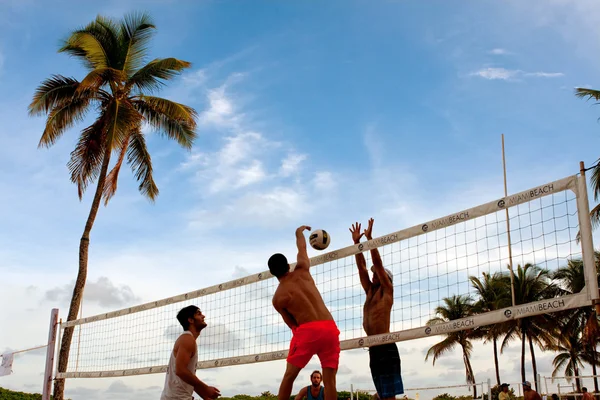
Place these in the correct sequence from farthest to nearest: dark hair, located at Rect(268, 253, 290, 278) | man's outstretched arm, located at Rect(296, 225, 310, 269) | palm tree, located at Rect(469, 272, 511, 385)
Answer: palm tree, located at Rect(469, 272, 511, 385), man's outstretched arm, located at Rect(296, 225, 310, 269), dark hair, located at Rect(268, 253, 290, 278)

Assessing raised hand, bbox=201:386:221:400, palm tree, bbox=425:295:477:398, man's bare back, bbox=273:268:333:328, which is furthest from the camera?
palm tree, bbox=425:295:477:398

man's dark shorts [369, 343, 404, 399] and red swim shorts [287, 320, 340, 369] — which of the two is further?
man's dark shorts [369, 343, 404, 399]

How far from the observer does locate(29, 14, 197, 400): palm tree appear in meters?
18.8

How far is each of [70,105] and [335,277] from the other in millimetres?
13306

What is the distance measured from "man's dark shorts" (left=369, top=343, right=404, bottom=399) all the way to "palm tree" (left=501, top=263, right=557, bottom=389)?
30751 millimetres

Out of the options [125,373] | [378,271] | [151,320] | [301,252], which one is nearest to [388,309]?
[378,271]

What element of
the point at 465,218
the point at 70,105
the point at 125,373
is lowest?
the point at 125,373

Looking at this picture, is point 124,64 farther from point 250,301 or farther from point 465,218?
point 465,218

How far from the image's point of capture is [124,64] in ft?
63.3

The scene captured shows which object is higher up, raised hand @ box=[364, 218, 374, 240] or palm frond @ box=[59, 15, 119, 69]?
palm frond @ box=[59, 15, 119, 69]

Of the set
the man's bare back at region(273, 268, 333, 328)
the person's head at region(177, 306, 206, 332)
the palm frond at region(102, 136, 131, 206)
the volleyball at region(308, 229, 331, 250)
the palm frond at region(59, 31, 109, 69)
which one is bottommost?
the person's head at region(177, 306, 206, 332)

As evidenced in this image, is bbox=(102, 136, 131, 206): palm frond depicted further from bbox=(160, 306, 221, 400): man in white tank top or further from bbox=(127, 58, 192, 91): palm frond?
bbox=(160, 306, 221, 400): man in white tank top

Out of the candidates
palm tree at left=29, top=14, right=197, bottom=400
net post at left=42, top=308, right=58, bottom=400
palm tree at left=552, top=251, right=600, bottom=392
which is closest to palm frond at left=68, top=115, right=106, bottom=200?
palm tree at left=29, top=14, right=197, bottom=400

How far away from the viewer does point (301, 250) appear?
21.5ft
